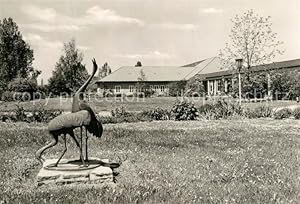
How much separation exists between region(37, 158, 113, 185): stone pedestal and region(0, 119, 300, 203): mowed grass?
16 cm

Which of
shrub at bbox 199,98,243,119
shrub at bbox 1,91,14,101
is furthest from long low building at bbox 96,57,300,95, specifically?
shrub at bbox 199,98,243,119

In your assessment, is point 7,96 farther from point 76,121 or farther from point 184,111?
point 76,121

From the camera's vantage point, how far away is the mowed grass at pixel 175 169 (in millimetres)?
5516

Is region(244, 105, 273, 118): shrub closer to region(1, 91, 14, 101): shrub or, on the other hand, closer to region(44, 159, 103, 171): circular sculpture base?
region(44, 159, 103, 171): circular sculpture base

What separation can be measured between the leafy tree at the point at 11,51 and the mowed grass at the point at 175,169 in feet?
157

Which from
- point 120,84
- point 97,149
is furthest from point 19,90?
point 97,149

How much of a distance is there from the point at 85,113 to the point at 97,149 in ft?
10.3

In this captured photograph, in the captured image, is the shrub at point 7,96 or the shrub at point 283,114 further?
the shrub at point 7,96

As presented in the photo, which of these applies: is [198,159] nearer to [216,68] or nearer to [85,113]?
[85,113]

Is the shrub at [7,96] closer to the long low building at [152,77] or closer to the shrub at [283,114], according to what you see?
the long low building at [152,77]

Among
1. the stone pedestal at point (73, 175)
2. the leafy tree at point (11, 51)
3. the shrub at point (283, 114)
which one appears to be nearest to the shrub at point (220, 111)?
the shrub at point (283, 114)

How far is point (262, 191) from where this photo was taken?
18.9 feet

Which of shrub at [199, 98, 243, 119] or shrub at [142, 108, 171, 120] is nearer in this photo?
shrub at [142, 108, 171, 120]

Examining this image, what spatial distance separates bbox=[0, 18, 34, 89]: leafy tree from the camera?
185ft
